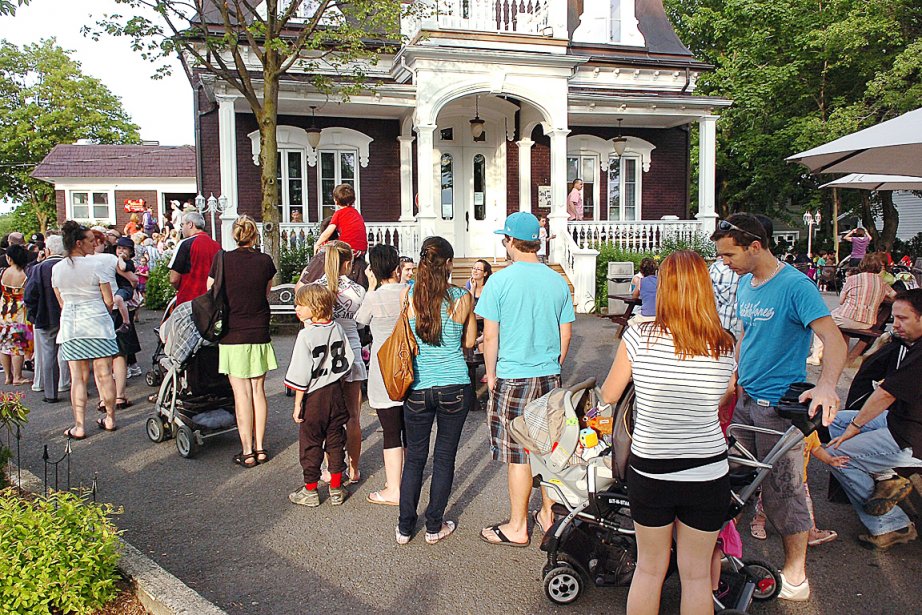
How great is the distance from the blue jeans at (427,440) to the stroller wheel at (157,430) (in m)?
3.23

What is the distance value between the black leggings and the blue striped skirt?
345 centimetres

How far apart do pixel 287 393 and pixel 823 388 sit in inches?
256

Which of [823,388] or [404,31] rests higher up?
[404,31]

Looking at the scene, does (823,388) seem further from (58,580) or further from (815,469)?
(58,580)

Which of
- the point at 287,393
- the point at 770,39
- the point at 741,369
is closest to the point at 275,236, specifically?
the point at 287,393

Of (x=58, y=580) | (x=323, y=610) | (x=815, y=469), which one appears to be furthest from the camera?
(x=815, y=469)

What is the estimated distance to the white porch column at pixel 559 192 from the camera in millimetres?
15969

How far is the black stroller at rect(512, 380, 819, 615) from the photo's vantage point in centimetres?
341

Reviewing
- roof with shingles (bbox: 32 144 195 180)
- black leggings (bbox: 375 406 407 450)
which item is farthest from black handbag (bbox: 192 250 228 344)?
roof with shingles (bbox: 32 144 195 180)

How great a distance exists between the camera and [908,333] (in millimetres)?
4371

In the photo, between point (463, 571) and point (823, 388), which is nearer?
point (823, 388)

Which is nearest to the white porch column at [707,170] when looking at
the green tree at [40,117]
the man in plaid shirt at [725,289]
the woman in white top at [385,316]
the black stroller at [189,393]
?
the man in plaid shirt at [725,289]

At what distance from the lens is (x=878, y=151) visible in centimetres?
570

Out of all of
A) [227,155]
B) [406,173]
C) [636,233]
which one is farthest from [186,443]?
[636,233]
